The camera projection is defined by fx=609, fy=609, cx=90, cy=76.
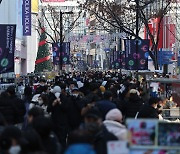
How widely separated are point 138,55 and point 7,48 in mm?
14178

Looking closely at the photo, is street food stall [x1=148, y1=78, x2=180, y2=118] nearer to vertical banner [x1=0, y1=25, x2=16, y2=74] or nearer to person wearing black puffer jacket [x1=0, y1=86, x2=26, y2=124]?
vertical banner [x1=0, y1=25, x2=16, y2=74]

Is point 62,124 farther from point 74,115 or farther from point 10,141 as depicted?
point 10,141

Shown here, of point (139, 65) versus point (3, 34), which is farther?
point (139, 65)

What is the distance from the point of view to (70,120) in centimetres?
1271

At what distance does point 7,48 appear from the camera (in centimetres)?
1891

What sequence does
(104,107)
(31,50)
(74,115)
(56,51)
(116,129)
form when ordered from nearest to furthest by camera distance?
(116,129), (104,107), (74,115), (56,51), (31,50)

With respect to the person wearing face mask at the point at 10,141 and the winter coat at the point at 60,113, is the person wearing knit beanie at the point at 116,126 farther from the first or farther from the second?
the winter coat at the point at 60,113

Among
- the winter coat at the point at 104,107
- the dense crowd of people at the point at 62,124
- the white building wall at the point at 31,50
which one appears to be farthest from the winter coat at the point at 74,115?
the white building wall at the point at 31,50

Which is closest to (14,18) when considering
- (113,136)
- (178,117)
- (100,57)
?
(178,117)

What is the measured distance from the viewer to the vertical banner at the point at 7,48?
18359 millimetres

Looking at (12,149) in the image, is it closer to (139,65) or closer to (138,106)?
(138,106)

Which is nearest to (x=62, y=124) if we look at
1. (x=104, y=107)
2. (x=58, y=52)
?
(x=104, y=107)

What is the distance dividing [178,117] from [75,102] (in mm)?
3394

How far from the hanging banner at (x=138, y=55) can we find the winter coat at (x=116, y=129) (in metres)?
23.3
